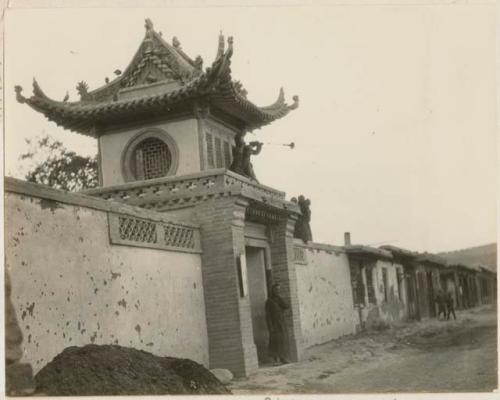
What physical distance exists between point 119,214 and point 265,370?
436 cm

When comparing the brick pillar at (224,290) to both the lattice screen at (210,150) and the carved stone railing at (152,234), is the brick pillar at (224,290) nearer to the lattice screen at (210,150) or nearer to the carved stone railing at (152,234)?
the carved stone railing at (152,234)

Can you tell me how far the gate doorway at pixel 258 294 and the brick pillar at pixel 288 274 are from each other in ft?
1.20

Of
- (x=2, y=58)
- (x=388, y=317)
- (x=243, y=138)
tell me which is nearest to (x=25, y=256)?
(x=2, y=58)

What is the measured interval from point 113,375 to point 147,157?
7.32 metres

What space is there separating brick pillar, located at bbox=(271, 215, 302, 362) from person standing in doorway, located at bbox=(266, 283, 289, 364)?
0.83 ft

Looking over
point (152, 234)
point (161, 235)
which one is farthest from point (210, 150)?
point (152, 234)

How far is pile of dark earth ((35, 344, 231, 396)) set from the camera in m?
7.18

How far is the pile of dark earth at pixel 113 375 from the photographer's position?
7184mm

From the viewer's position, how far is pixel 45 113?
14.4m

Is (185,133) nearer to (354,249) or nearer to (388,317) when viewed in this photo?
(354,249)

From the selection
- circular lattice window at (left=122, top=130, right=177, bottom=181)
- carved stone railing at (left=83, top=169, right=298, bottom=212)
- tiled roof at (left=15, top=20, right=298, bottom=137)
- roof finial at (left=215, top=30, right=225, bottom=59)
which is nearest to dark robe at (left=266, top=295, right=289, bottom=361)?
carved stone railing at (left=83, top=169, right=298, bottom=212)

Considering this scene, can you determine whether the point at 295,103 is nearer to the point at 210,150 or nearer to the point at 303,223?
the point at 303,223

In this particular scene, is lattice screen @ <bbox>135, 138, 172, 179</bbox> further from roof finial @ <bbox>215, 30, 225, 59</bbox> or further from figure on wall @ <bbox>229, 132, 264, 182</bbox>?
Answer: roof finial @ <bbox>215, 30, 225, 59</bbox>

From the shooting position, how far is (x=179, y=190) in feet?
41.1
